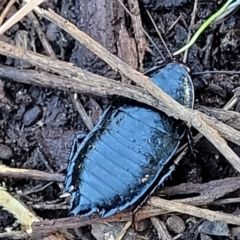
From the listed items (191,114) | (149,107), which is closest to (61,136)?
(149,107)

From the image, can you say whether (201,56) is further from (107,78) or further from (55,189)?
(55,189)

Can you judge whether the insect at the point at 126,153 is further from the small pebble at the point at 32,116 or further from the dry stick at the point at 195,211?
the small pebble at the point at 32,116

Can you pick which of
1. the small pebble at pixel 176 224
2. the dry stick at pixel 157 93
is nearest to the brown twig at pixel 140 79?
the dry stick at pixel 157 93

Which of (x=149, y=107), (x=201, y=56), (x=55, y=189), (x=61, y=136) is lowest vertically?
(x=55, y=189)

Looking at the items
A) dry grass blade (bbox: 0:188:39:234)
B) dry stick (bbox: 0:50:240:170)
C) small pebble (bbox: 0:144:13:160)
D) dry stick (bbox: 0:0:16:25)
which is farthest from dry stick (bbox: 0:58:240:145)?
dry grass blade (bbox: 0:188:39:234)

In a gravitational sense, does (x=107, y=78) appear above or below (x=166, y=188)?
above

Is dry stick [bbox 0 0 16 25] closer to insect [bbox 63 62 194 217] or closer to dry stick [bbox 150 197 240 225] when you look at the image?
insect [bbox 63 62 194 217]
